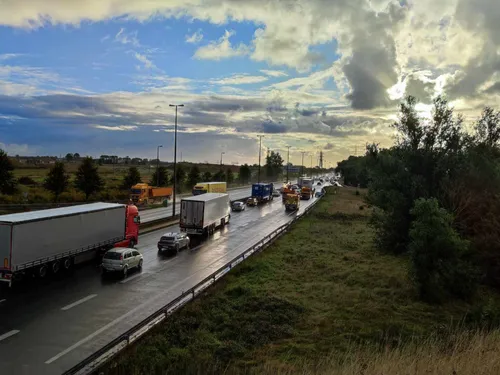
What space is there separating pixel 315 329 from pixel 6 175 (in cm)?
4773

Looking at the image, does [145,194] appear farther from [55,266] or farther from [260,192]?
[55,266]

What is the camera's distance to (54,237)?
867 inches

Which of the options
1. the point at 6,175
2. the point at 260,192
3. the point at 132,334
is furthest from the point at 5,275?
the point at 260,192

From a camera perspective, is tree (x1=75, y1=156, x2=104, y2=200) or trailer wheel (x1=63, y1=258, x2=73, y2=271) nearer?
trailer wheel (x1=63, y1=258, x2=73, y2=271)

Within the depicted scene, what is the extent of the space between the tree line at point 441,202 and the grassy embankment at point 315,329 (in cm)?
141

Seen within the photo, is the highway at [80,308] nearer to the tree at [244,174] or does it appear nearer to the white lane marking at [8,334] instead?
the white lane marking at [8,334]

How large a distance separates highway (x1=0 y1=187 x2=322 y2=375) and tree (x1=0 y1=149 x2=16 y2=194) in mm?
29505

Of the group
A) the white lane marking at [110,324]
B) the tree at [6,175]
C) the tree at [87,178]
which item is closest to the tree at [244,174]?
the tree at [87,178]

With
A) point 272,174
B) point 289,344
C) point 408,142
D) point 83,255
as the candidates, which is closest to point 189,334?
point 289,344

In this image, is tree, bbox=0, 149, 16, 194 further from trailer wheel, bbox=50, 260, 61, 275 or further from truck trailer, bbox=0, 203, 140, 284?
trailer wheel, bbox=50, 260, 61, 275

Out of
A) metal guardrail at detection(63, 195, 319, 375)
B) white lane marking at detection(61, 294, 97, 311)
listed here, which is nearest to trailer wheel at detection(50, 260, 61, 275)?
white lane marking at detection(61, 294, 97, 311)

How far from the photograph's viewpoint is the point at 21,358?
1294 cm

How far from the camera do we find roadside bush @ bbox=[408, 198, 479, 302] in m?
20.5

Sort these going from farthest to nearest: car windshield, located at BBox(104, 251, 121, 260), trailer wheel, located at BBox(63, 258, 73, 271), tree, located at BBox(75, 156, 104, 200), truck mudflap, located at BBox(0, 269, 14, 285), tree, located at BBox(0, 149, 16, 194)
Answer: tree, located at BBox(75, 156, 104, 200) → tree, located at BBox(0, 149, 16, 194) → car windshield, located at BBox(104, 251, 121, 260) → trailer wheel, located at BBox(63, 258, 73, 271) → truck mudflap, located at BBox(0, 269, 14, 285)
